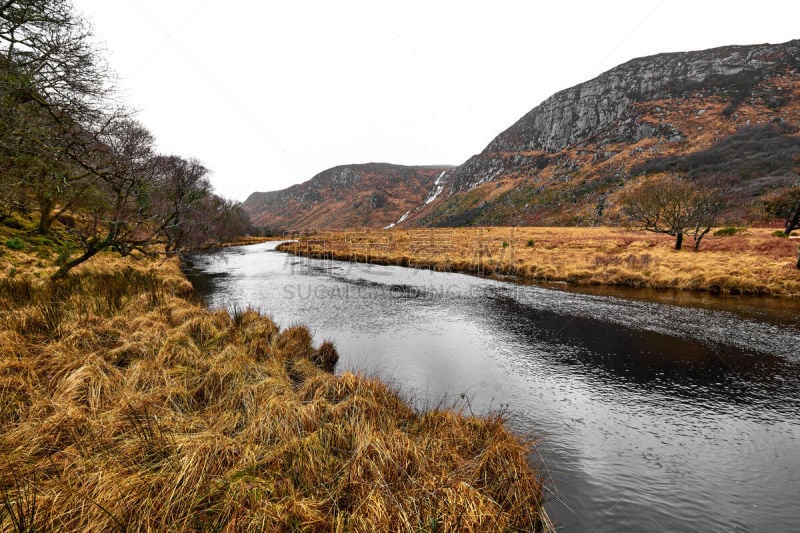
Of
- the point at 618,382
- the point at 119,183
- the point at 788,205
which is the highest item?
the point at 788,205

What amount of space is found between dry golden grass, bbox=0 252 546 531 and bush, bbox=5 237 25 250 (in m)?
10.3

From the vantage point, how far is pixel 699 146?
340ft

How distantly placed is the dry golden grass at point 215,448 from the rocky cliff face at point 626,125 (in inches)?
3687

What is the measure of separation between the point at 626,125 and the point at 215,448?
17644 centimetres

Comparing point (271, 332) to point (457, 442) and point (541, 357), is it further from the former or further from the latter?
point (541, 357)

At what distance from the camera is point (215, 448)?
3.67 metres

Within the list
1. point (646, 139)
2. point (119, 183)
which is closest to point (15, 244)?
point (119, 183)

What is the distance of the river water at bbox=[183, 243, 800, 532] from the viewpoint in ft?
15.4

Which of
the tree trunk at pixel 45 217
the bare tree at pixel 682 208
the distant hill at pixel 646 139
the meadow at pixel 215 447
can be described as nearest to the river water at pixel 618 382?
the meadow at pixel 215 447

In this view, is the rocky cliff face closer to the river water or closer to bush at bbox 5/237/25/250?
the river water

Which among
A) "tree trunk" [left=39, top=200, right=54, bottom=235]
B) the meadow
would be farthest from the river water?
"tree trunk" [left=39, top=200, right=54, bottom=235]

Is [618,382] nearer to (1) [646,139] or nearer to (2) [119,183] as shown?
(2) [119,183]

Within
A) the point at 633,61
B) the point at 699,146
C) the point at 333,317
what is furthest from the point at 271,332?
the point at 633,61

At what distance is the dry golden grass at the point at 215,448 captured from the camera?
2.86m
